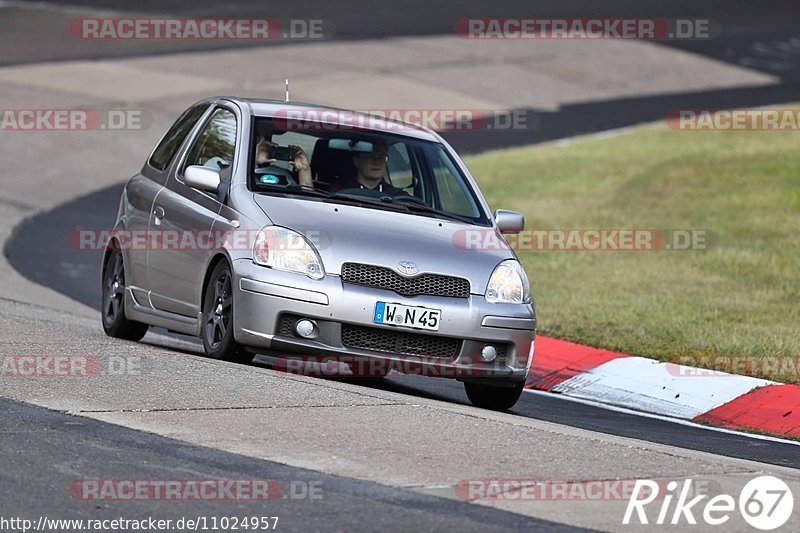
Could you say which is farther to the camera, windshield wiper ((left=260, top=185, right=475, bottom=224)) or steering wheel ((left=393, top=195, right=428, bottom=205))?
steering wheel ((left=393, top=195, right=428, bottom=205))

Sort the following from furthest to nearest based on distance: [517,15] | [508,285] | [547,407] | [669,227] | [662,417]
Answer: [517,15] < [669,227] < [662,417] < [547,407] < [508,285]

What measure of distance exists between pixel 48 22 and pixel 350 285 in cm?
2630

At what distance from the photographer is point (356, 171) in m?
10.4

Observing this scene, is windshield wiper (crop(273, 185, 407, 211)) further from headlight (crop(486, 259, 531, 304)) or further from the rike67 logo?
the rike67 logo

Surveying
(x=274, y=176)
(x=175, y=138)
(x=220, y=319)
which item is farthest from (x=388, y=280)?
(x=175, y=138)

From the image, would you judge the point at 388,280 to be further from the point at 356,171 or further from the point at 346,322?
the point at 356,171

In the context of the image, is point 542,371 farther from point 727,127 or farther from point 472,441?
point 727,127

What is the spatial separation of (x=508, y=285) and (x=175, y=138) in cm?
290

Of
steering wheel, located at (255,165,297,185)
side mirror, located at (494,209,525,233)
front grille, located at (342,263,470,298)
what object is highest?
steering wheel, located at (255,165,297,185)

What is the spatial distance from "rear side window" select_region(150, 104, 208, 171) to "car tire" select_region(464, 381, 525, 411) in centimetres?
265

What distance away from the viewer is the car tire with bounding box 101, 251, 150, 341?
11188 millimetres

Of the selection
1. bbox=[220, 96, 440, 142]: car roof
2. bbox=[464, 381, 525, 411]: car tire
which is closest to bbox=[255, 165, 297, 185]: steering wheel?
bbox=[220, 96, 440, 142]: car roof

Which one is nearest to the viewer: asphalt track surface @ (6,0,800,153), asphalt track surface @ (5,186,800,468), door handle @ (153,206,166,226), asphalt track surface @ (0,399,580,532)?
asphalt track surface @ (0,399,580,532)

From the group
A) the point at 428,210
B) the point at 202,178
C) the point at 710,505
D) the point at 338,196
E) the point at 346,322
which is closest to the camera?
the point at 710,505
